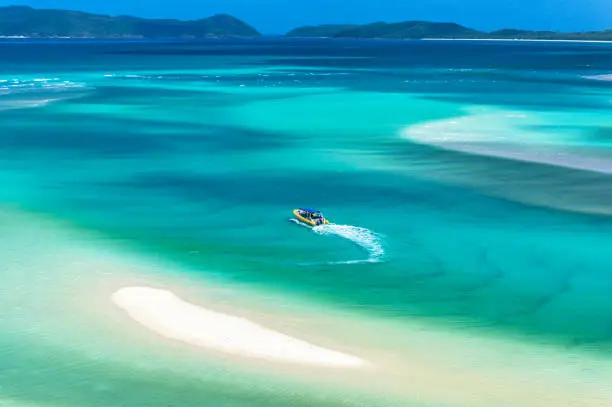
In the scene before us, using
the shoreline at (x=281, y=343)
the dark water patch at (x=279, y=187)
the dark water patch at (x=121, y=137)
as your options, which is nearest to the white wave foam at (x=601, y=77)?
the dark water patch at (x=121, y=137)

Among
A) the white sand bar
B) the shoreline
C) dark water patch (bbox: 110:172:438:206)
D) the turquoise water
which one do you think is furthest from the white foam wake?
the white sand bar

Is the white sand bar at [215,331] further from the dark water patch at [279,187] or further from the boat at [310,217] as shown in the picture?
the dark water patch at [279,187]

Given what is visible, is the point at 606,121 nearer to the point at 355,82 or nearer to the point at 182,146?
the point at 182,146

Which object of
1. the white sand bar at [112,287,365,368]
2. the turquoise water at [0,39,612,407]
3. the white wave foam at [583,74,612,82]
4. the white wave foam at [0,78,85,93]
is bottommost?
the white sand bar at [112,287,365,368]

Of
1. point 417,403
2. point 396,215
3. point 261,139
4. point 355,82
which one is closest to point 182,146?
point 261,139

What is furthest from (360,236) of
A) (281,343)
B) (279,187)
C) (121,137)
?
(121,137)

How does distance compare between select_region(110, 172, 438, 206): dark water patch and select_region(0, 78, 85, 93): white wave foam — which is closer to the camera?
select_region(110, 172, 438, 206): dark water patch

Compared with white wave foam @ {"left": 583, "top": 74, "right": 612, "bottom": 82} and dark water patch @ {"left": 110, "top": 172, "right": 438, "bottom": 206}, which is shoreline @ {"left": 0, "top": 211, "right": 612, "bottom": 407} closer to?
dark water patch @ {"left": 110, "top": 172, "right": 438, "bottom": 206}

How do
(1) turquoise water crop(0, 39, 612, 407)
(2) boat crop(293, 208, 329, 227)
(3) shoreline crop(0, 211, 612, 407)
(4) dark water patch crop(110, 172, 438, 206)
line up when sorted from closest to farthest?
(3) shoreline crop(0, 211, 612, 407), (1) turquoise water crop(0, 39, 612, 407), (2) boat crop(293, 208, 329, 227), (4) dark water patch crop(110, 172, 438, 206)
